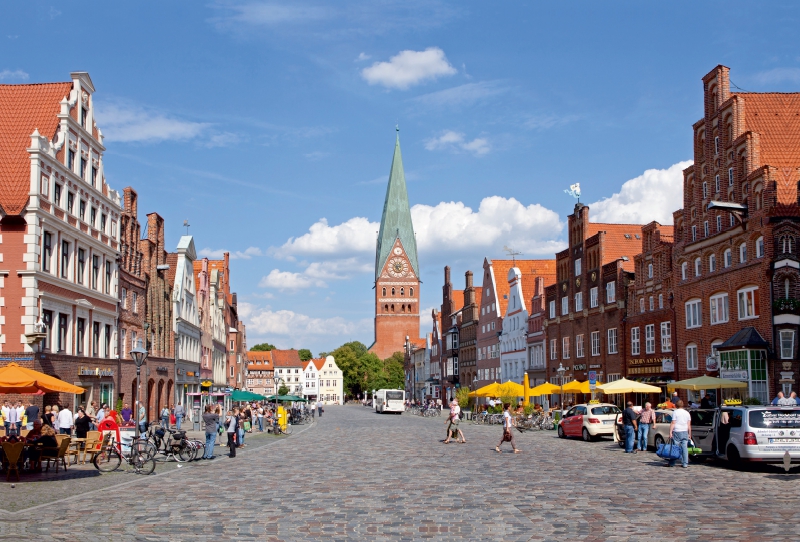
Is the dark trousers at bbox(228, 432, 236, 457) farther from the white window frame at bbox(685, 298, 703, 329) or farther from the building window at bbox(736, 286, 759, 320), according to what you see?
the white window frame at bbox(685, 298, 703, 329)

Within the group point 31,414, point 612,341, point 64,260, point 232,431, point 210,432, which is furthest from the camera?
point 612,341

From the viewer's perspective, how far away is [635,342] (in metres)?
52.9

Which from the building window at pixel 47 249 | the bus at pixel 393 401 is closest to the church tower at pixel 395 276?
the bus at pixel 393 401

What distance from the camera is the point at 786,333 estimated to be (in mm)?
35938

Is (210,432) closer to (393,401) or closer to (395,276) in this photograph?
(393,401)

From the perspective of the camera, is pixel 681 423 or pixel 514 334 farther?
pixel 514 334

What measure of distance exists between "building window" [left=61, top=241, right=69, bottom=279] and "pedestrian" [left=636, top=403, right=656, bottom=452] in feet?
78.1

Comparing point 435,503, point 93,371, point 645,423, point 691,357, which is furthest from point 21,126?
point 691,357

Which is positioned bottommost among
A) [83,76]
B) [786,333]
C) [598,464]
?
[598,464]

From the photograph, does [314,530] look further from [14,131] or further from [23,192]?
[14,131]

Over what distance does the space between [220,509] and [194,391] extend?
52681mm

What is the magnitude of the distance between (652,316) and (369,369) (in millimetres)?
127794

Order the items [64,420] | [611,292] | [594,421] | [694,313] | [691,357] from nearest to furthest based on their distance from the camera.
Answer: [64,420] < [594,421] < [694,313] < [691,357] < [611,292]

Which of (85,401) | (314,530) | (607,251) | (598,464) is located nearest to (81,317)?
(85,401)
